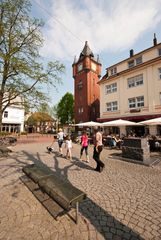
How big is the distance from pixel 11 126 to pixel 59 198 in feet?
139

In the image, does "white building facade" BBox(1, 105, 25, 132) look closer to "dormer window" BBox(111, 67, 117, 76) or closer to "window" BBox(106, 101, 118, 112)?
"window" BBox(106, 101, 118, 112)

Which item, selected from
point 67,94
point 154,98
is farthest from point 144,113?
point 67,94

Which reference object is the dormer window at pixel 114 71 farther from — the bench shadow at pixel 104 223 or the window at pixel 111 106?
the bench shadow at pixel 104 223

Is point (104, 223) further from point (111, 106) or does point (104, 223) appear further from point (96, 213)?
point (111, 106)

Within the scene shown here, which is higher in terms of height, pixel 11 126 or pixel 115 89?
pixel 115 89

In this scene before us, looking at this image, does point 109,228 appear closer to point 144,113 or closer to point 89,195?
point 89,195

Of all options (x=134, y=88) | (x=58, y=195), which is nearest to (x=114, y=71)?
(x=134, y=88)

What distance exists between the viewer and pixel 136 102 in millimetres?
19641

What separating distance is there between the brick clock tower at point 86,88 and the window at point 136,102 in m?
10.2

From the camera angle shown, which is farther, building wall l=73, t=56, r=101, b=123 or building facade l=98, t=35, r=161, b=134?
building wall l=73, t=56, r=101, b=123

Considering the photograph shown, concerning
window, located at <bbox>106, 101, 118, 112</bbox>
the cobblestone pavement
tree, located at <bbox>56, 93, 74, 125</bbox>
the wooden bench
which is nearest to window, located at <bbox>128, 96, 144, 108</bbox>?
window, located at <bbox>106, 101, 118, 112</bbox>

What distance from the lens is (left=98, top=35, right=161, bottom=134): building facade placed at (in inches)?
693

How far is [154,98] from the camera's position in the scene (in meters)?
17.5

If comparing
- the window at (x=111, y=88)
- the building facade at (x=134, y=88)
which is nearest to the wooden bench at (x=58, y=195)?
the building facade at (x=134, y=88)
